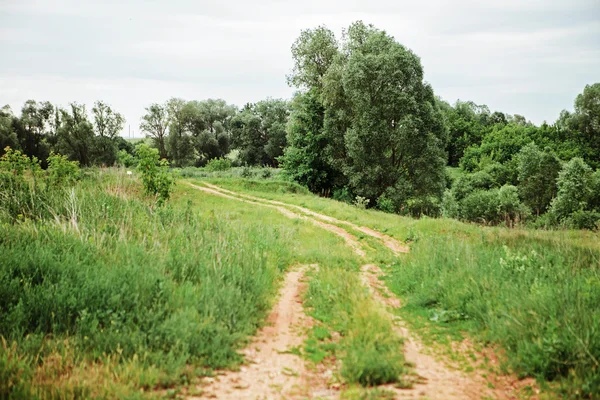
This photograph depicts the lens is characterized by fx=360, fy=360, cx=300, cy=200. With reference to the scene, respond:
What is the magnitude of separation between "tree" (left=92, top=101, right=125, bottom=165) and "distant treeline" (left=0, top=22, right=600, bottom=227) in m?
0.15

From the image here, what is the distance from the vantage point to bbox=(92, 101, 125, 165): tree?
180 feet

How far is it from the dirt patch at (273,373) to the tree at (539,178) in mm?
59655

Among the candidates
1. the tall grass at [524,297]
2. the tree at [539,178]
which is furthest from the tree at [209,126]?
the tall grass at [524,297]

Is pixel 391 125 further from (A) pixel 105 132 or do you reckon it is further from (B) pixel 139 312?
(A) pixel 105 132

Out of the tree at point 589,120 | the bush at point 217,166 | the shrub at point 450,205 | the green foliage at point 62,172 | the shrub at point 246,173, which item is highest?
the tree at point 589,120

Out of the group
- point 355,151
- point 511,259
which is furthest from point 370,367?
point 355,151

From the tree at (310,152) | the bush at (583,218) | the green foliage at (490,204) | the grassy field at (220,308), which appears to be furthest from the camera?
the green foliage at (490,204)

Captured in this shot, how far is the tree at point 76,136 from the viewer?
53.2 metres

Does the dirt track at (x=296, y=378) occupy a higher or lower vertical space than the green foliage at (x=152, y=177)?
lower

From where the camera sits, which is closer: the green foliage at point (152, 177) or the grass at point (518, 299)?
the grass at point (518, 299)

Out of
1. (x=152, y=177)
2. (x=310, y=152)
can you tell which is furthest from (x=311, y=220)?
(x=310, y=152)

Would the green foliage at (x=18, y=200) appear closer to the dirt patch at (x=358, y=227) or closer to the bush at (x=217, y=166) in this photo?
the dirt patch at (x=358, y=227)

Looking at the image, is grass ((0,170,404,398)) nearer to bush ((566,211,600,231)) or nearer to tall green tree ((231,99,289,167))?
bush ((566,211,600,231))

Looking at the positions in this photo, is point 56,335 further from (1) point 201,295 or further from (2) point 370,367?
(2) point 370,367
